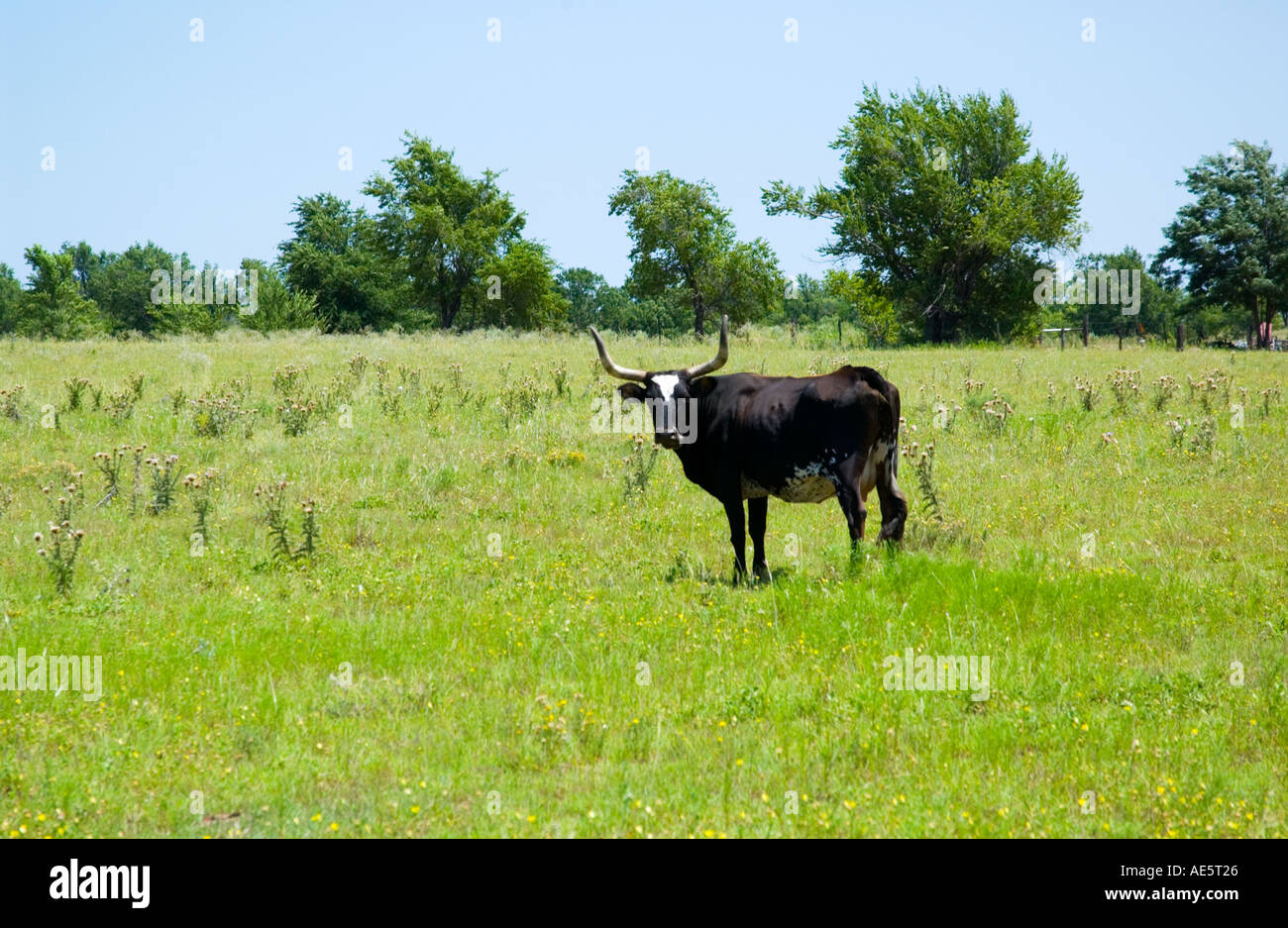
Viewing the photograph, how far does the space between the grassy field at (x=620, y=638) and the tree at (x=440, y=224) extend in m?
48.3

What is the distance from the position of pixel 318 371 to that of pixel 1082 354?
19193mm

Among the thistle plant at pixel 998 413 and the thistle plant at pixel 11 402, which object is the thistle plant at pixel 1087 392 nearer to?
the thistle plant at pixel 998 413

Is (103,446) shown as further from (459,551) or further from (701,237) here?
(701,237)

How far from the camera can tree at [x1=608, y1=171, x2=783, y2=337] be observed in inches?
2303

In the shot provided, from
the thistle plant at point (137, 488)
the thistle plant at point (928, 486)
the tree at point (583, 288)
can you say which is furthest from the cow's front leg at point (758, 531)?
the tree at point (583, 288)

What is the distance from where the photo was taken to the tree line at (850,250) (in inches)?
1756

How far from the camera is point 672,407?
1021cm

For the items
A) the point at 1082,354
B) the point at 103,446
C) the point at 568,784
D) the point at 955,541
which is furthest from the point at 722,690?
the point at 1082,354

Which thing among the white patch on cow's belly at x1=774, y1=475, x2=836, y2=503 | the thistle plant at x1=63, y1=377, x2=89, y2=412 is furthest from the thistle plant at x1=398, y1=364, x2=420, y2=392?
the white patch on cow's belly at x1=774, y1=475, x2=836, y2=503

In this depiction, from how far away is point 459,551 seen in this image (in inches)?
427

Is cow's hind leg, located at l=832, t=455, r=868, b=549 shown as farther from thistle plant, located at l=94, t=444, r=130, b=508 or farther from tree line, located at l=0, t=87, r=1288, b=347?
tree line, located at l=0, t=87, r=1288, b=347

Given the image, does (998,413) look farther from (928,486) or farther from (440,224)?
(440,224)

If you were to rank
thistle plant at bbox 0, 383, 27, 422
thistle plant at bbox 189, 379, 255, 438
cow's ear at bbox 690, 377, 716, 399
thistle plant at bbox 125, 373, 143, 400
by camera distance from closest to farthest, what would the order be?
1. cow's ear at bbox 690, 377, 716, 399
2. thistle plant at bbox 189, 379, 255, 438
3. thistle plant at bbox 0, 383, 27, 422
4. thistle plant at bbox 125, 373, 143, 400
